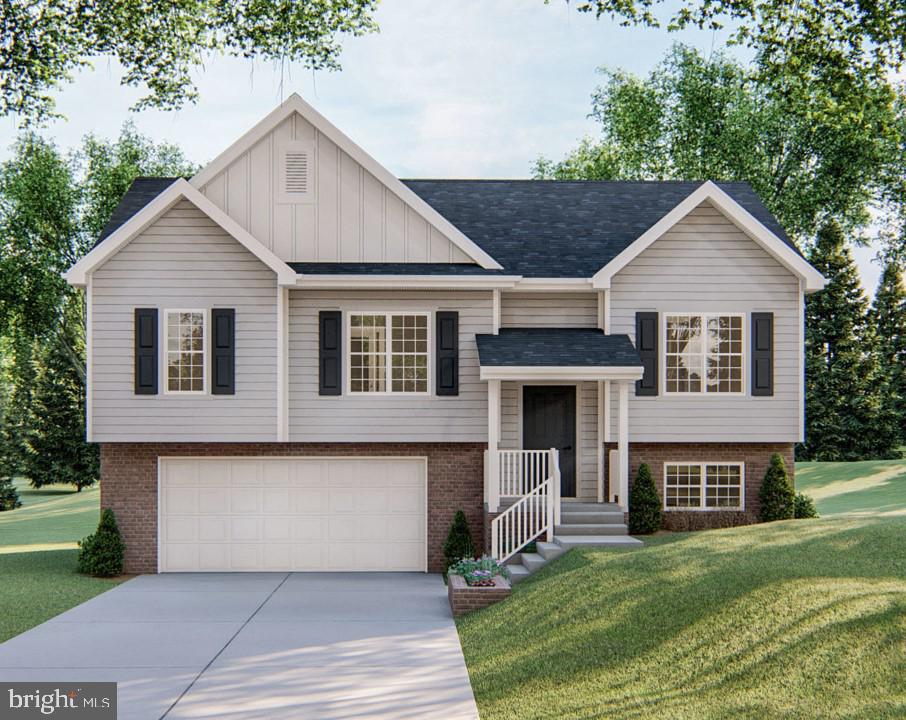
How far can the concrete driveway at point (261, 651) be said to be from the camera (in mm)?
9008

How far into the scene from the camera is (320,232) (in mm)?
17328

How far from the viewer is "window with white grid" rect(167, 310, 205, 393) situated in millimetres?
16766

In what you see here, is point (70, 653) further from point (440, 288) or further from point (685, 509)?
point (685, 509)

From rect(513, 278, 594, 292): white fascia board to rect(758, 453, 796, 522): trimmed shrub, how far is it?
211 inches

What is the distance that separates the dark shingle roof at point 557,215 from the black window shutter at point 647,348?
1505 mm

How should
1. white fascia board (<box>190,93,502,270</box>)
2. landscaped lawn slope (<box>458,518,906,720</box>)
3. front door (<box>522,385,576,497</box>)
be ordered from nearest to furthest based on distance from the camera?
1. landscaped lawn slope (<box>458,518,906,720</box>)
2. white fascia board (<box>190,93,502,270</box>)
3. front door (<box>522,385,576,497</box>)

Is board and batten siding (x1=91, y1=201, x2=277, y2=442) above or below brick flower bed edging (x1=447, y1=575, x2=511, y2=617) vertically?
above

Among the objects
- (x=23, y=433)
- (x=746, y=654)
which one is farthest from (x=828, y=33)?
(x=23, y=433)

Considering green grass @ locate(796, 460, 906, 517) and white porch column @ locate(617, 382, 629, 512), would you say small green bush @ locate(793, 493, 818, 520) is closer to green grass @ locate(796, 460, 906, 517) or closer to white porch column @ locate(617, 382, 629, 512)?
white porch column @ locate(617, 382, 629, 512)

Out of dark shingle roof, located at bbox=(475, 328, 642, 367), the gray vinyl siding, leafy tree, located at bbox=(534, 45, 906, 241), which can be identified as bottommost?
dark shingle roof, located at bbox=(475, 328, 642, 367)

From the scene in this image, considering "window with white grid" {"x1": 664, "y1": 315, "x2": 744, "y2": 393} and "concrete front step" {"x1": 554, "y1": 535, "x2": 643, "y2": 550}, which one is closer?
"concrete front step" {"x1": 554, "y1": 535, "x2": 643, "y2": 550}

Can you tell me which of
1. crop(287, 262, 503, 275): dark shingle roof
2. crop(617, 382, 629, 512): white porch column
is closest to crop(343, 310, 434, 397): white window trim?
crop(287, 262, 503, 275): dark shingle roof

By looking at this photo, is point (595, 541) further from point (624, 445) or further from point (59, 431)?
A: point (59, 431)

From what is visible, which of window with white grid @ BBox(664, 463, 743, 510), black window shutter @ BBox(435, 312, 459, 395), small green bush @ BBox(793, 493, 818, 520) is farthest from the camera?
small green bush @ BBox(793, 493, 818, 520)
